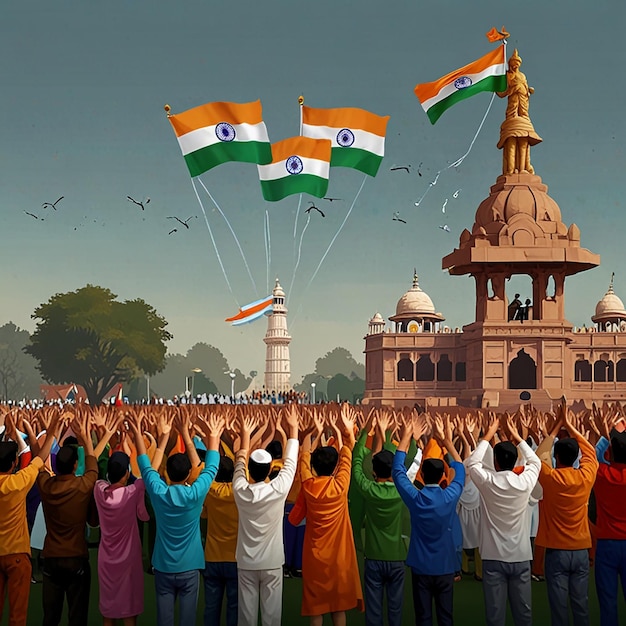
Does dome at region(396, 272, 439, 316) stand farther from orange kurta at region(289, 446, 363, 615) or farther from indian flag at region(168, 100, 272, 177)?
orange kurta at region(289, 446, 363, 615)

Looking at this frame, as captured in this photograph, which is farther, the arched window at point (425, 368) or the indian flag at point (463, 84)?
the arched window at point (425, 368)

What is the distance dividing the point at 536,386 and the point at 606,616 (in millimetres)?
33531

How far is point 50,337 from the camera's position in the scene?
6781 cm

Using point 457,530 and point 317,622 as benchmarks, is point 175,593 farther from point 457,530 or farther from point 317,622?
point 457,530

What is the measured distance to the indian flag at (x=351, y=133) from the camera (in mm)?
21422

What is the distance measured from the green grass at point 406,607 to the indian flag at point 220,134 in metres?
13.5

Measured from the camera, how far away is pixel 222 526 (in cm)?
644

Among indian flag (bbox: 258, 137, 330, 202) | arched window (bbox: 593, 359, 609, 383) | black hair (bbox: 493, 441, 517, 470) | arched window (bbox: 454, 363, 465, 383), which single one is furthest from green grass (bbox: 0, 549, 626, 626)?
arched window (bbox: 593, 359, 609, 383)

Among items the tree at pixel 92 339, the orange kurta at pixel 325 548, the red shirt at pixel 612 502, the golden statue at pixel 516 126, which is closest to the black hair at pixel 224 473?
the orange kurta at pixel 325 548

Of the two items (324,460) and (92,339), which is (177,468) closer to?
(324,460)

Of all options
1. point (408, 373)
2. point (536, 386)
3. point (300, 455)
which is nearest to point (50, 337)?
point (408, 373)

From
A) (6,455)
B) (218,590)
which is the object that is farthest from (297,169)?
(218,590)

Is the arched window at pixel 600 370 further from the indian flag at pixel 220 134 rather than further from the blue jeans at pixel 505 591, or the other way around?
the blue jeans at pixel 505 591

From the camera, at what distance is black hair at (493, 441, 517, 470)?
622 cm
